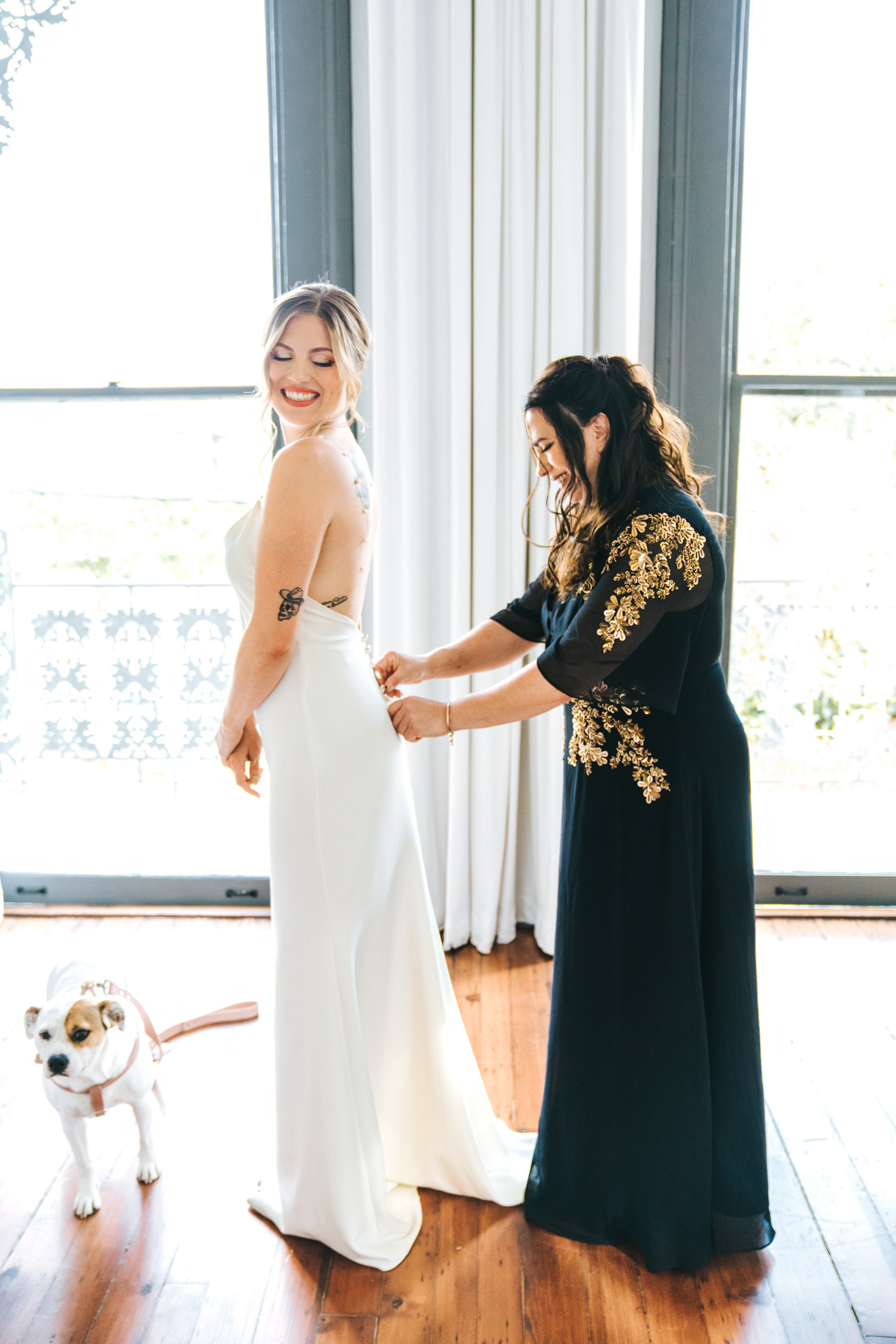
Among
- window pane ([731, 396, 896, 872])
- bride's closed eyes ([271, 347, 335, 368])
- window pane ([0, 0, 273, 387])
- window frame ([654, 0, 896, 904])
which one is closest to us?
bride's closed eyes ([271, 347, 335, 368])

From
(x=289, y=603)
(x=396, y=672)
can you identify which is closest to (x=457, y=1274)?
(x=396, y=672)

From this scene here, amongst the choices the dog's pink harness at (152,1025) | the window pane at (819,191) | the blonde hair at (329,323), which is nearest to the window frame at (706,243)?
the window pane at (819,191)

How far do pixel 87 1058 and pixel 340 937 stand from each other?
1.72 ft

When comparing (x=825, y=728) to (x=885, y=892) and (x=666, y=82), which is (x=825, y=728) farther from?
(x=666, y=82)

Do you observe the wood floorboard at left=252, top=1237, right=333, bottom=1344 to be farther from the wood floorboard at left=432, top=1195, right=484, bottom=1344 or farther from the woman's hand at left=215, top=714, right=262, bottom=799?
the woman's hand at left=215, top=714, right=262, bottom=799

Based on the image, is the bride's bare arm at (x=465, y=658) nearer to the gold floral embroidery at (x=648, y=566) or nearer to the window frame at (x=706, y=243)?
the gold floral embroidery at (x=648, y=566)

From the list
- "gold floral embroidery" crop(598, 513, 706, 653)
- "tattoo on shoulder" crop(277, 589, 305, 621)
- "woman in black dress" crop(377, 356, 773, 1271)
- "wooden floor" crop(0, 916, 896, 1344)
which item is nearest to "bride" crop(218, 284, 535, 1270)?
"tattoo on shoulder" crop(277, 589, 305, 621)

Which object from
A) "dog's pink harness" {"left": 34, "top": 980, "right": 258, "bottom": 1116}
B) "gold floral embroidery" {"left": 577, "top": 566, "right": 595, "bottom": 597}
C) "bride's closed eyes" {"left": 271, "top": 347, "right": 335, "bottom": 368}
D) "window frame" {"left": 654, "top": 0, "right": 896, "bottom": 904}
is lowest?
"dog's pink harness" {"left": 34, "top": 980, "right": 258, "bottom": 1116}

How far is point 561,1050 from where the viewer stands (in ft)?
5.56

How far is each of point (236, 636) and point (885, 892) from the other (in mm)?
2348

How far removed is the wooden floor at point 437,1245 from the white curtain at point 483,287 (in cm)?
72

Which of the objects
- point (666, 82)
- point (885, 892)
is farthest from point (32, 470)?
point (885, 892)

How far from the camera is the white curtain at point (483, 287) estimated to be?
8.36 feet

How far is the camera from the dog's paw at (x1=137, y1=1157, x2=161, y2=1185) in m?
1.90
